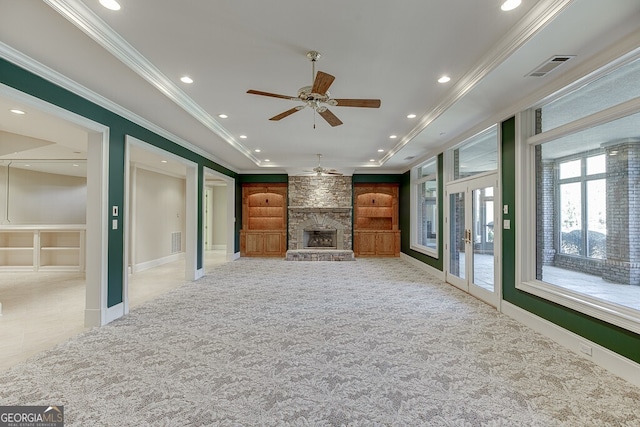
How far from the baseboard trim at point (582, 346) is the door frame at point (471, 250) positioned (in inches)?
20.6

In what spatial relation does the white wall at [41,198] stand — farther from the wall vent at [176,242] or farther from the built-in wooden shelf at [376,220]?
the built-in wooden shelf at [376,220]

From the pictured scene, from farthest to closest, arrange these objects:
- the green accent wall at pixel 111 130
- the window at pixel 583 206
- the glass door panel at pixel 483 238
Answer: the glass door panel at pixel 483 238 → the window at pixel 583 206 → the green accent wall at pixel 111 130

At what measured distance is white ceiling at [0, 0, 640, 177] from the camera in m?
2.28

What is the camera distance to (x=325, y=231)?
404 inches

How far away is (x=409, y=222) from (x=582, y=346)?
6144 mm

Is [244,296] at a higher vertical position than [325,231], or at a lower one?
lower

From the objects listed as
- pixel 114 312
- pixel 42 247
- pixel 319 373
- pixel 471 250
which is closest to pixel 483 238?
pixel 471 250

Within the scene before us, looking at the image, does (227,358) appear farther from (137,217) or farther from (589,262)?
(137,217)

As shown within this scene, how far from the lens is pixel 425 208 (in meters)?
8.09

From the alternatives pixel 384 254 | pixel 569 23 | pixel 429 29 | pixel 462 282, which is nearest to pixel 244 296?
pixel 462 282

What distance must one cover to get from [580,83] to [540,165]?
39.9 inches

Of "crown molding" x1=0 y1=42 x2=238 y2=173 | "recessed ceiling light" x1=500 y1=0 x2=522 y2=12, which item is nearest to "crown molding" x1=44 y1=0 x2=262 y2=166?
"crown molding" x1=0 y1=42 x2=238 y2=173

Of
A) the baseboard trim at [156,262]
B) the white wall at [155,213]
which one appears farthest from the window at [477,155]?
the baseboard trim at [156,262]

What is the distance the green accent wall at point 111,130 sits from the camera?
2.77 meters
